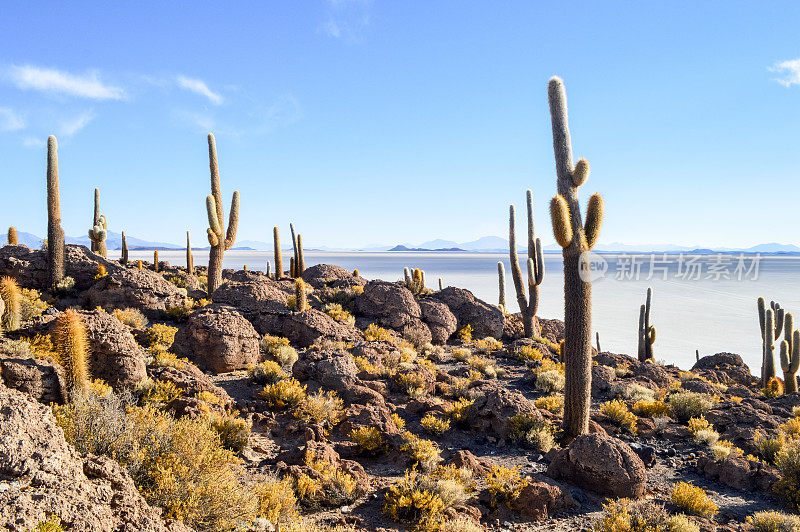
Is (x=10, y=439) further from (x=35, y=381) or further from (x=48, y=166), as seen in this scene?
(x=48, y=166)

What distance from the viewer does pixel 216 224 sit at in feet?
59.7

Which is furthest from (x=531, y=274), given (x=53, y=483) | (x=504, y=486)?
(x=53, y=483)

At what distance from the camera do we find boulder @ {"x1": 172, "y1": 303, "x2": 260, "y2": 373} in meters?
11.3

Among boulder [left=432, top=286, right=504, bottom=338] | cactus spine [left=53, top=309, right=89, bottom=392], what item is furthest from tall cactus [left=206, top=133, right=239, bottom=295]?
cactus spine [left=53, top=309, right=89, bottom=392]

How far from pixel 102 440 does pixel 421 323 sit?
13.1 m

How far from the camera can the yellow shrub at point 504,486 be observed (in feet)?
21.7

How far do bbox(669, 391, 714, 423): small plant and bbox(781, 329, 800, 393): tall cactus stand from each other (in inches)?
342

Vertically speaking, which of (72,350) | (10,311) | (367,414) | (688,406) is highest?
(10,311)

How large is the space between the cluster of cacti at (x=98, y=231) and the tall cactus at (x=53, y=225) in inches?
279

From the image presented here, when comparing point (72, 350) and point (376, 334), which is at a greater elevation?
point (72, 350)

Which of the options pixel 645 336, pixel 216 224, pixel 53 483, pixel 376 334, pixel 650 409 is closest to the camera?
pixel 53 483

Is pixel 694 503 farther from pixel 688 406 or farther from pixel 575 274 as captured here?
→ pixel 688 406

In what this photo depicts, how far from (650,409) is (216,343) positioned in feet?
33.7

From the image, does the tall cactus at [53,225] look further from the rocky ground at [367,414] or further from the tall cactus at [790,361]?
the tall cactus at [790,361]
